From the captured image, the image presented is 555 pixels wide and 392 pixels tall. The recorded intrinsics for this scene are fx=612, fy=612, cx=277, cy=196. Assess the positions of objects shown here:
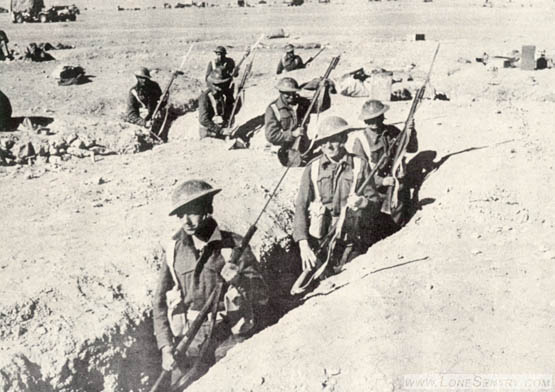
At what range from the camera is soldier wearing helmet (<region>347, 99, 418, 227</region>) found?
21.7 feet

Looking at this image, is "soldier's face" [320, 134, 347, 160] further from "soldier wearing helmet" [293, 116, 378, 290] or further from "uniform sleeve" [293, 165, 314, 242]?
"uniform sleeve" [293, 165, 314, 242]

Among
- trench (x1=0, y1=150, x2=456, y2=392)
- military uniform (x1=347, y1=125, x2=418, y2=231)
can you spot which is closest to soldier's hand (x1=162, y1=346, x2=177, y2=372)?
trench (x1=0, y1=150, x2=456, y2=392)

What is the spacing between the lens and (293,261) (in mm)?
6801

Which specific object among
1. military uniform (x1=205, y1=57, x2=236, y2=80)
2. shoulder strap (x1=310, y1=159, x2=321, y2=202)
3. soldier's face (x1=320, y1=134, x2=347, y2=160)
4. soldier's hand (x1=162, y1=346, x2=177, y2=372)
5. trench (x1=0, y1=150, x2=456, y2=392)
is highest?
military uniform (x1=205, y1=57, x2=236, y2=80)

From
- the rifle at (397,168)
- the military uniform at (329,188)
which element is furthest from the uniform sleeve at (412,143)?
the military uniform at (329,188)

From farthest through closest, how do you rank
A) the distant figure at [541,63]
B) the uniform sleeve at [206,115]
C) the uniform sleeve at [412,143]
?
1. the distant figure at [541,63]
2. the uniform sleeve at [206,115]
3. the uniform sleeve at [412,143]

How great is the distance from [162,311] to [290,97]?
4.85 meters

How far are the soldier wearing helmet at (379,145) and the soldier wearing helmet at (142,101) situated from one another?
468cm

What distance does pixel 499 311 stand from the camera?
441 centimetres

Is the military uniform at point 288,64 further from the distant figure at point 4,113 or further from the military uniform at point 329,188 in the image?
the military uniform at point 329,188

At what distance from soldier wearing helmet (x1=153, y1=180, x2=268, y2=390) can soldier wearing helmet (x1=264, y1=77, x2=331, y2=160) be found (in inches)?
162

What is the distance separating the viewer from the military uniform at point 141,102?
A: 10.2 meters

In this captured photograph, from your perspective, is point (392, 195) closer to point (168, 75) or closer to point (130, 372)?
point (130, 372)

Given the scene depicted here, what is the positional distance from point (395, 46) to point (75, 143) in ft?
37.0
